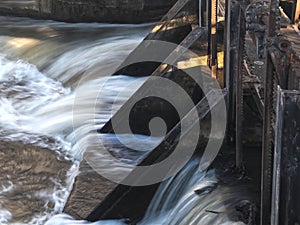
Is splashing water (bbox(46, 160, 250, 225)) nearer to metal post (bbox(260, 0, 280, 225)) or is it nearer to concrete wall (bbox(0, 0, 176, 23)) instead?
metal post (bbox(260, 0, 280, 225))

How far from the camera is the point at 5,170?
19.5 ft

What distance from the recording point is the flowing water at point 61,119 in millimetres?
5004

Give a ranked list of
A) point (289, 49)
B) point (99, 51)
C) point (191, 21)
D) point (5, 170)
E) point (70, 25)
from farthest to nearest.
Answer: point (70, 25) → point (99, 51) → point (191, 21) → point (5, 170) → point (289, 49)

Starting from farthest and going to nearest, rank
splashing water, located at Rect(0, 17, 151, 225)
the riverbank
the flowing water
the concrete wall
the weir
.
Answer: the concrete wall
splashing water, located at Rect(0, 17, 151, 225)
the riverbank
the flowing water
the weir

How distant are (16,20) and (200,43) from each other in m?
5.64

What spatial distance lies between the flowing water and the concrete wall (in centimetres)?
19

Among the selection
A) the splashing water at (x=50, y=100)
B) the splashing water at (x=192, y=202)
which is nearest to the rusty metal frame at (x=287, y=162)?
the splashing water at (x=192, y=202)

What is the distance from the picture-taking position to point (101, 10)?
10.3 metres

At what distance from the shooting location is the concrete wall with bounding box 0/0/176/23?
33.2ft

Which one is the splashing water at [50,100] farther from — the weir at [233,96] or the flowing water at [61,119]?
the weir at [233,96]

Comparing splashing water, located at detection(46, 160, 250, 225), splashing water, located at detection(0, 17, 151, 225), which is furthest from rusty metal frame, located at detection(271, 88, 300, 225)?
splashing water, located at detection(0, 17, 151, 225)

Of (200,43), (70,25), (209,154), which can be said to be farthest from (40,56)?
(209,154)

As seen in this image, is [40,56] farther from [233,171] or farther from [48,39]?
[233,171]

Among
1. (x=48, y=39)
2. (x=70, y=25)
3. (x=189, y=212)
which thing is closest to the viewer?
(x=189, y=212)
